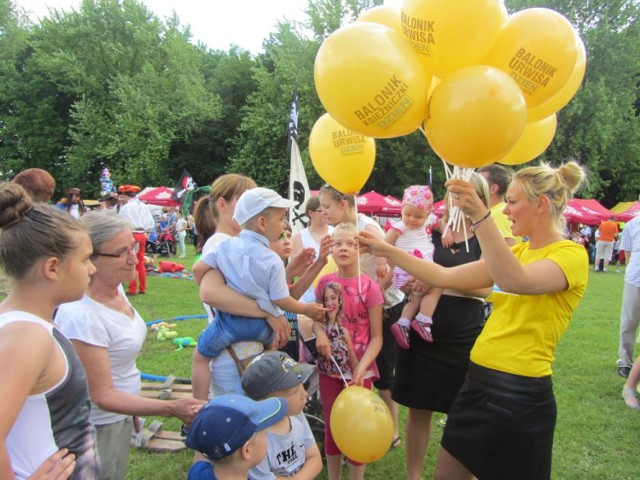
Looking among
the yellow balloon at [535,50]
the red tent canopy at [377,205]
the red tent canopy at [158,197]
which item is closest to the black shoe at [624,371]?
the yellow balloon at [535,50]

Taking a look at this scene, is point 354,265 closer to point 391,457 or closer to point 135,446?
point 391,457

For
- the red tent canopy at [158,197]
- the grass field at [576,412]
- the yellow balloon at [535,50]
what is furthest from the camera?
the red tent canopy at [158,197]

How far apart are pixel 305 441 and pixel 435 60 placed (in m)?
1.97

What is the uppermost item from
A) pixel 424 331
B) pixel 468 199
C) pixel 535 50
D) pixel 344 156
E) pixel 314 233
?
pixel 535 50

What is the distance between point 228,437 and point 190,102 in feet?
99.9

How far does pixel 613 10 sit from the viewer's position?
22234mm

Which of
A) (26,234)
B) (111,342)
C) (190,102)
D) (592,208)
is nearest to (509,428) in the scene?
(111,342)

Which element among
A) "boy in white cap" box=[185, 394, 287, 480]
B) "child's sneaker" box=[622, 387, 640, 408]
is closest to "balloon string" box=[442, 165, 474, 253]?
"boy in white cap" box=[185, 394, 287, 480]

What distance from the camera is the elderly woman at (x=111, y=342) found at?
184 cm

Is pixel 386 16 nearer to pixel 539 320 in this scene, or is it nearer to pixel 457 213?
pixel 457 213

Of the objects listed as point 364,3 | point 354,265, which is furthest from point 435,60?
point 364,3

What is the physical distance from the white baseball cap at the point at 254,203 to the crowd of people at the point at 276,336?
1 cm

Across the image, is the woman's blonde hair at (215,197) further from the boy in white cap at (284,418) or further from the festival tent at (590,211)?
the festival tent at (590,211)

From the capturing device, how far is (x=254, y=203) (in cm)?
248
